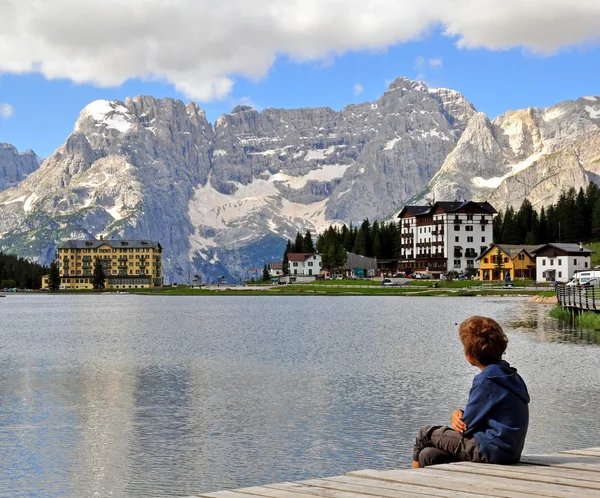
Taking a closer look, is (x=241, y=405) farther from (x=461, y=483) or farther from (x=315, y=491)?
Answer: (x=461, y=483)

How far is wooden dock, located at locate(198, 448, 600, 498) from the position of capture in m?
13.3

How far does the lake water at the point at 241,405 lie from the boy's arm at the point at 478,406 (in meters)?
10.8

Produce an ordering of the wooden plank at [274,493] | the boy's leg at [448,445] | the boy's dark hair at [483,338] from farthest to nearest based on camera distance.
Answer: the boy's leg at [448,445]
the boy's dark hair at [483,338]
the wooden plank at [274,493]

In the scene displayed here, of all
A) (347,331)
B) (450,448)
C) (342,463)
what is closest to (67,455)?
(342,463)

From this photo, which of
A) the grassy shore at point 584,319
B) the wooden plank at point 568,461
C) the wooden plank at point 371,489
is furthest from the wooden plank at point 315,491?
the grassy shore at point 584,319

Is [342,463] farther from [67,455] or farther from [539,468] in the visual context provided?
[539,468]

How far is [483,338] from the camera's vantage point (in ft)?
50.6

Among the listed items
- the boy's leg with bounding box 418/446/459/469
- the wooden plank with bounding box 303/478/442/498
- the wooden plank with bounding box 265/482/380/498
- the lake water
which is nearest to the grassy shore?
the lake water

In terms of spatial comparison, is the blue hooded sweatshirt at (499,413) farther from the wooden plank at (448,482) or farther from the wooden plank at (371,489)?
the wooden plank at (371,489)

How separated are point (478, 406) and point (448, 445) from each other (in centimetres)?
113

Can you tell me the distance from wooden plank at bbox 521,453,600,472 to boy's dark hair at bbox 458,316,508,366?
2139 millimetres

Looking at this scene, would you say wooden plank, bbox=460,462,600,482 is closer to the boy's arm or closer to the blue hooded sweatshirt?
the blue hooded sweatshirt

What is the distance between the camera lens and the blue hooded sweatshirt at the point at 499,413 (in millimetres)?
15539

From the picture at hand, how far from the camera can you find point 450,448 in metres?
16.5
